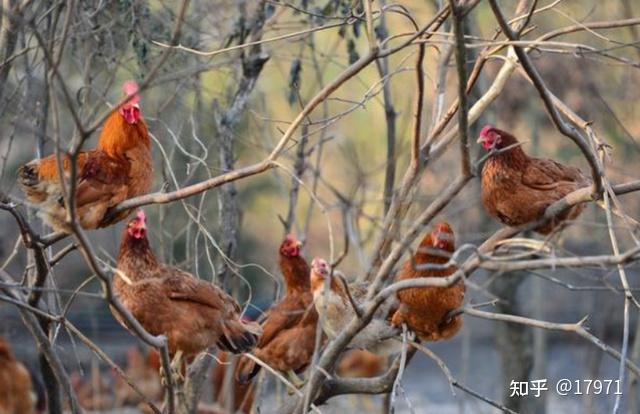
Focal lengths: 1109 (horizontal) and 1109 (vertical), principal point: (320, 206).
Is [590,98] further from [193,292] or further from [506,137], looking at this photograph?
[193,292]

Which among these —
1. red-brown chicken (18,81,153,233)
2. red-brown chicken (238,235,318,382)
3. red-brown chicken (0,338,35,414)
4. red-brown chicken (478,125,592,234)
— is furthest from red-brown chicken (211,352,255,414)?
red-brown chicken (478,125,592,234)

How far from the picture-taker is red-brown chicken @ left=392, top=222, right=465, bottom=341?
501 cm

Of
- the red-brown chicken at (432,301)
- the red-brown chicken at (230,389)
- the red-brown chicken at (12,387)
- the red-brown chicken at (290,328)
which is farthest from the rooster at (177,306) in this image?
the red-brown chicken at (12,387)

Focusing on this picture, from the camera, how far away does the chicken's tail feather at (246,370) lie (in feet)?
20.7

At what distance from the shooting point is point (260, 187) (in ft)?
44.2

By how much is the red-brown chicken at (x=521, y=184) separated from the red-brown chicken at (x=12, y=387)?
12.6 feet

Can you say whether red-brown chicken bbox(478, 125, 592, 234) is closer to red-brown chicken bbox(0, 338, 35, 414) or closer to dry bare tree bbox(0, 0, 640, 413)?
dry bare tree bbox(0, 0, 640, 413)

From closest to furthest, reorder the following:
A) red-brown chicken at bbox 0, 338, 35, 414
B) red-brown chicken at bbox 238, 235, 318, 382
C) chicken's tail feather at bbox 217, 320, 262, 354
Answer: chicken's tail feather at bbox 217, 320, 262, 354
red-brown chicken at bbox 238, 235, 318, 382
red-brown chicken at bbox 0, 338, 35, 414

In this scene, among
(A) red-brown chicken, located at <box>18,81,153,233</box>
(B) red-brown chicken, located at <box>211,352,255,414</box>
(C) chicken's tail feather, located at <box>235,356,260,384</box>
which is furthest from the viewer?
(B) red-brown chicken, located at <box>211,352,255,414</box>

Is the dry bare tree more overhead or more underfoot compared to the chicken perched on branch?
more overhead

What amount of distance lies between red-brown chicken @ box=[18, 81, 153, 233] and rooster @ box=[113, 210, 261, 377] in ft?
1.15

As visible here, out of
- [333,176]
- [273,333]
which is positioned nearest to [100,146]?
[273,333]

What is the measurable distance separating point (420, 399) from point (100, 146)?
633 centimetres

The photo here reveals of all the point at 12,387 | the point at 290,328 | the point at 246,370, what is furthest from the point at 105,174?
the point at 12,387
